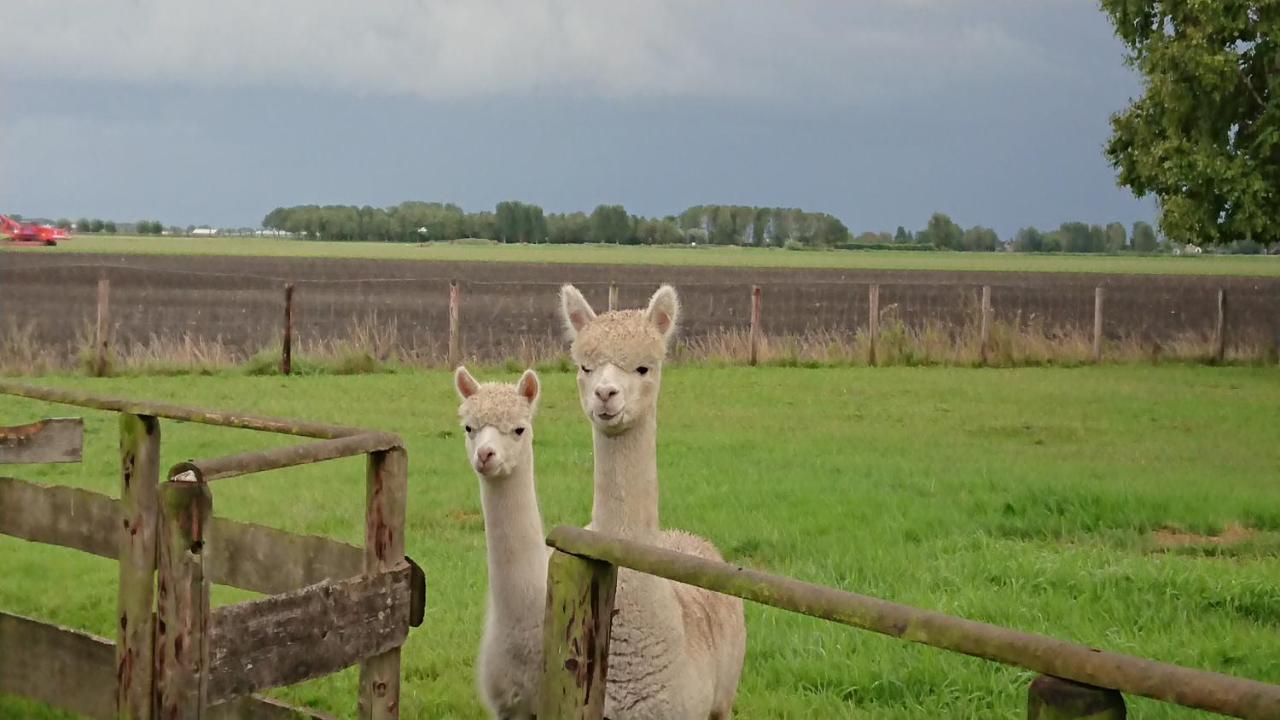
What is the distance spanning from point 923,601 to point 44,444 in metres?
4.92

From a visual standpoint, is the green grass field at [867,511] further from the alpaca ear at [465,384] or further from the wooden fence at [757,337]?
the alpaca ear at [465,384]

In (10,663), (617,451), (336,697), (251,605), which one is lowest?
(336,697)

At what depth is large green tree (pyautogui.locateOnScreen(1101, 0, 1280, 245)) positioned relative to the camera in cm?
2819

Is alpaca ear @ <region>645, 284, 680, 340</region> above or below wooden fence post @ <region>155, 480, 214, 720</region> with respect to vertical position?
above

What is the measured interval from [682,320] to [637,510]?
35.2 meters

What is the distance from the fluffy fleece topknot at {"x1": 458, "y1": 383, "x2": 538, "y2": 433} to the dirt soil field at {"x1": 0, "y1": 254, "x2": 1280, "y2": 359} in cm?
1932

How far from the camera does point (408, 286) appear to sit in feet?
189

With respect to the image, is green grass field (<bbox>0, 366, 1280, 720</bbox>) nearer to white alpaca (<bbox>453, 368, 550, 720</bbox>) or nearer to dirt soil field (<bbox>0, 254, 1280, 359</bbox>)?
white alpaca (<bbox>453, 368, 550, 720</bbox>)

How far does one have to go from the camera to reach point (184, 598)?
14.4 ft

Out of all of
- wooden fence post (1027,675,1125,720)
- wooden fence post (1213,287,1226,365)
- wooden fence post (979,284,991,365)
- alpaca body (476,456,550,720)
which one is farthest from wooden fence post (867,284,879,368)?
wooden fence post (1027,675,1125,720)

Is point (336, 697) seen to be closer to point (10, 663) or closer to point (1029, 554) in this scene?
point (10, 663)

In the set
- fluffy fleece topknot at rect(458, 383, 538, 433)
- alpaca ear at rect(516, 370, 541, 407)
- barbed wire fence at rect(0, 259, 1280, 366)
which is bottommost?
barbed wire fence at rect(0, 259, 1280, 366)

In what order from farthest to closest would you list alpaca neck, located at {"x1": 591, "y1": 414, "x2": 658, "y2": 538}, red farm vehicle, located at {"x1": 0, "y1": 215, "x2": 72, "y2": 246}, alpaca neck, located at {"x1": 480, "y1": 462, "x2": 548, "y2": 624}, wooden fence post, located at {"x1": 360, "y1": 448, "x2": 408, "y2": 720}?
1. red farm vehicle, located at {"x1": 0, "y1": 215, "x2": 72, "y2": 246}
2. alpaca neck, located at {"x1": 480, "y1": 462, "x2": 548, "y2": 624}
3. alpaca neck, located at {"x1": 591, "y1": 414, "x2": 658, "y2": 538}
4. wooden fence post, located at {"x1": 360, "y1": 448, "x2": 408, "y2": 720}

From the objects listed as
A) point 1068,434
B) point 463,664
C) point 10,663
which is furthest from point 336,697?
point 1068,434
